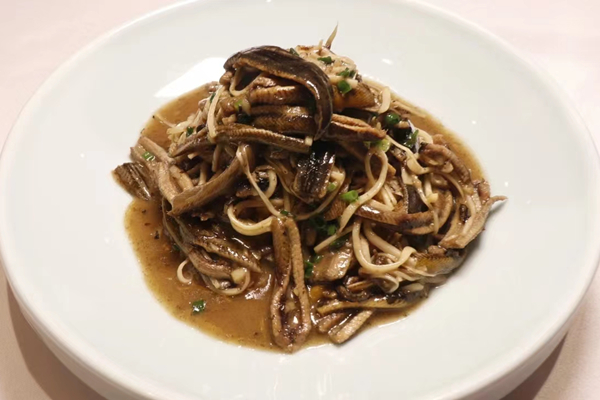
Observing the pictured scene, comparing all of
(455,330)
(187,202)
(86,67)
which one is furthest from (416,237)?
(86,67)

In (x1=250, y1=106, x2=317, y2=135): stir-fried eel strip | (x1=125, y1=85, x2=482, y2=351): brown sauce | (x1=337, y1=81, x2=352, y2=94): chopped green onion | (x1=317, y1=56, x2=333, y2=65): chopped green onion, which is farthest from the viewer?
(x1=317, y1=56, x2=333, y2=65): chopped green onion

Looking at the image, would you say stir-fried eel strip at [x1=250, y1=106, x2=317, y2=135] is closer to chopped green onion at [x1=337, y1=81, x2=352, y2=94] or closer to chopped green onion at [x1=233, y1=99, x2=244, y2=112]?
chopped green onion at [x1=233, y1=99, x2=244, y2=112]

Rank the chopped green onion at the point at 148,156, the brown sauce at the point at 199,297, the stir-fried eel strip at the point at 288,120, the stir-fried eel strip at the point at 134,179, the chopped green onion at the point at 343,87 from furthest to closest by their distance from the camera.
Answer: the chopped green onion at the point at 148,156 → the stir-fried eel strip at the point at 134,179 → the chopped green onion at the point at 343,87 → the stir-fried eel strip at the point at 288,120 → the brown sauce at the point at 199,297

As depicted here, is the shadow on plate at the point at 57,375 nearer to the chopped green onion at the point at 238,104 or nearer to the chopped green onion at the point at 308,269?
the chopped green onion at the point at 308,269

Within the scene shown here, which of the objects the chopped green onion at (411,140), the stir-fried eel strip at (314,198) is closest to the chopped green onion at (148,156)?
the stir-fried eel strip at (314,198)

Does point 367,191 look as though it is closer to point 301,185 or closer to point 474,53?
point 301,185

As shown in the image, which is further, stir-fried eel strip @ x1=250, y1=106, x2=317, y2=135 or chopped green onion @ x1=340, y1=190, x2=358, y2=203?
chopped green onion @ x1=340, y1=190, x2=358, y2=203

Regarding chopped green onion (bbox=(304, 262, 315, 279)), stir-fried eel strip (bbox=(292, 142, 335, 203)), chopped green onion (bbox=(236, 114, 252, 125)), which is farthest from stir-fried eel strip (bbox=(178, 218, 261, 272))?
chopped green onion (bbox=(236, 114, 252, 125))
